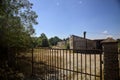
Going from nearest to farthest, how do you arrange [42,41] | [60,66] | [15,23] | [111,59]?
[111,59]
[60,66]
[15,23]
[42,41]

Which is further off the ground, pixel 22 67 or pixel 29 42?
pixel 29 42

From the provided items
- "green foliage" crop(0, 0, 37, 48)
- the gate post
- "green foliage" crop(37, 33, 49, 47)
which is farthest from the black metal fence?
"green foliage" crop(37, 33, 49, 47)

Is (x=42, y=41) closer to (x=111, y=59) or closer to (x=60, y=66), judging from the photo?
(x=60, y=66)

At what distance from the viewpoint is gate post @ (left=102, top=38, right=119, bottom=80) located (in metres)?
4.18

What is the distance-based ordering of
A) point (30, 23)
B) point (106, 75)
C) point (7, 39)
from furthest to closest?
point (30, 23) < point (7, 39) < point (106, 75)

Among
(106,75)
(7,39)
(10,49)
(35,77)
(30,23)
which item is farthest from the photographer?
(30,23)

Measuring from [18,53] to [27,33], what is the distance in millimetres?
1401

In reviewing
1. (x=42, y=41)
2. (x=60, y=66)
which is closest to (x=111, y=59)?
(x=60, y=66)

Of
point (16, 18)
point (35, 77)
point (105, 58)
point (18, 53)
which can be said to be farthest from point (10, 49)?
point (105, 58)

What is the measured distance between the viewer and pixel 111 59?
4.24 meters

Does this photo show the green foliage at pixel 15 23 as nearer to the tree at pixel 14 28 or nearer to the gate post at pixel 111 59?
the tree at pixel 14 28

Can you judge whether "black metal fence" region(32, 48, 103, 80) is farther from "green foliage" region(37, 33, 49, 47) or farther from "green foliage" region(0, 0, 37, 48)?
"green foliage" region(37, 33, 49, 47)

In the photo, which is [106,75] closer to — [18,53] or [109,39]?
[109,39]

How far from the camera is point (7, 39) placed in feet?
28.7
